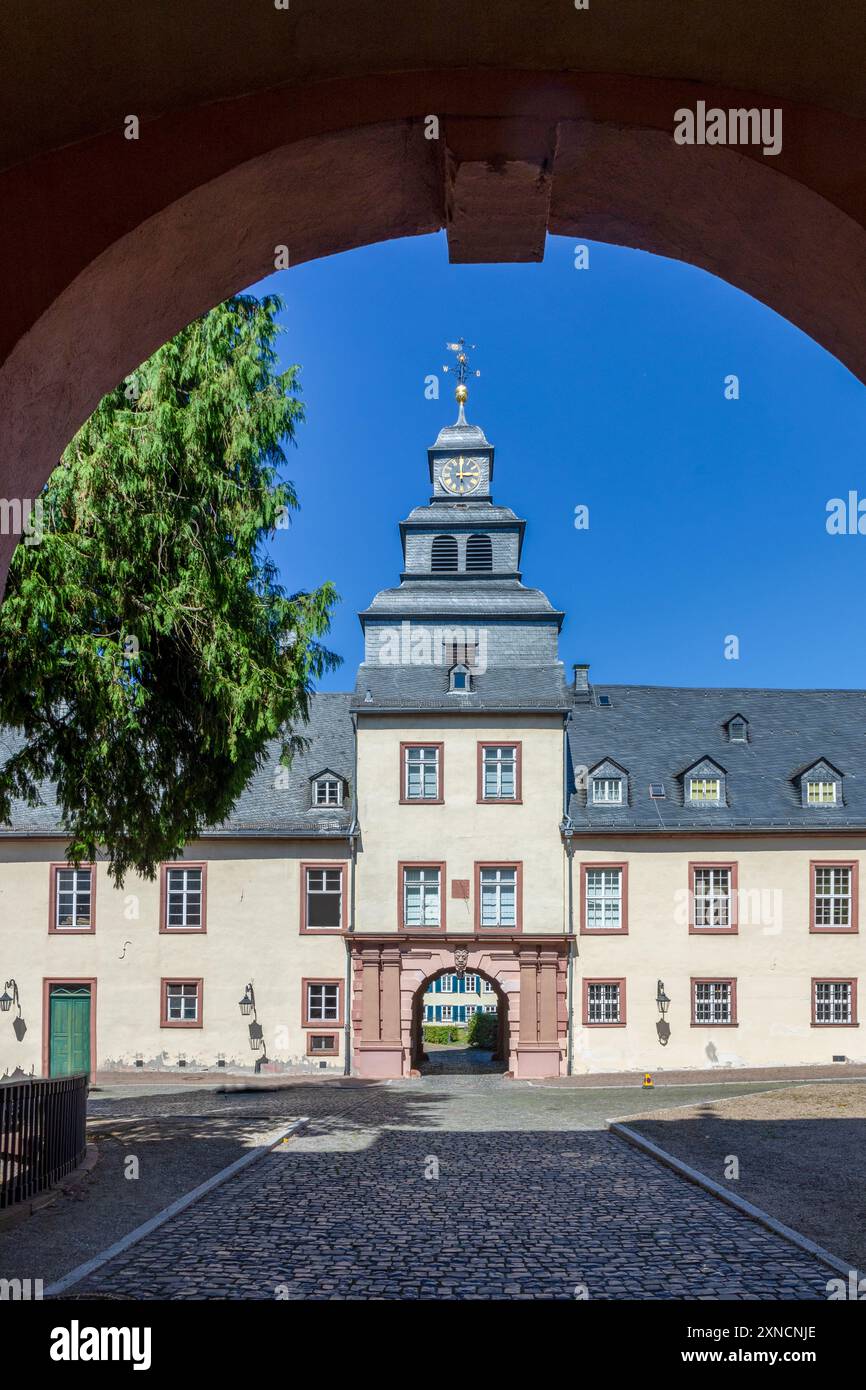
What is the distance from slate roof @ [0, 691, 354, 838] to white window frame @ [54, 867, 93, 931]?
1.25 m

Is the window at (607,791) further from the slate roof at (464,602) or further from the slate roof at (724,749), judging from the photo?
the slate roof at (464,602)

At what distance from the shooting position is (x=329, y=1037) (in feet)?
99.8

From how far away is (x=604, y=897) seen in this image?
102 feet

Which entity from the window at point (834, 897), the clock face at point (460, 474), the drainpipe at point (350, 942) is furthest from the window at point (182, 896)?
the window at point (834, 897)

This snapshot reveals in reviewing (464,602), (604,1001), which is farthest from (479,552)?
(604,1001)

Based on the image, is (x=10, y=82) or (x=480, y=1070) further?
(x=480, y=1070)

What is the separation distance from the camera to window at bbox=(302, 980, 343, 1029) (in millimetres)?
30484

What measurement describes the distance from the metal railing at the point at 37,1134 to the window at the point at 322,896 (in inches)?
693

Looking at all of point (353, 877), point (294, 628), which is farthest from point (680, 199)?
point (353, 877)

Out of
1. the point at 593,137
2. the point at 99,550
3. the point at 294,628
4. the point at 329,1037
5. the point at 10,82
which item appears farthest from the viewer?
the point at 329,1037

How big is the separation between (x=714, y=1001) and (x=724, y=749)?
7294 mm

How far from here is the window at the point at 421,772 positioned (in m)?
31.3
